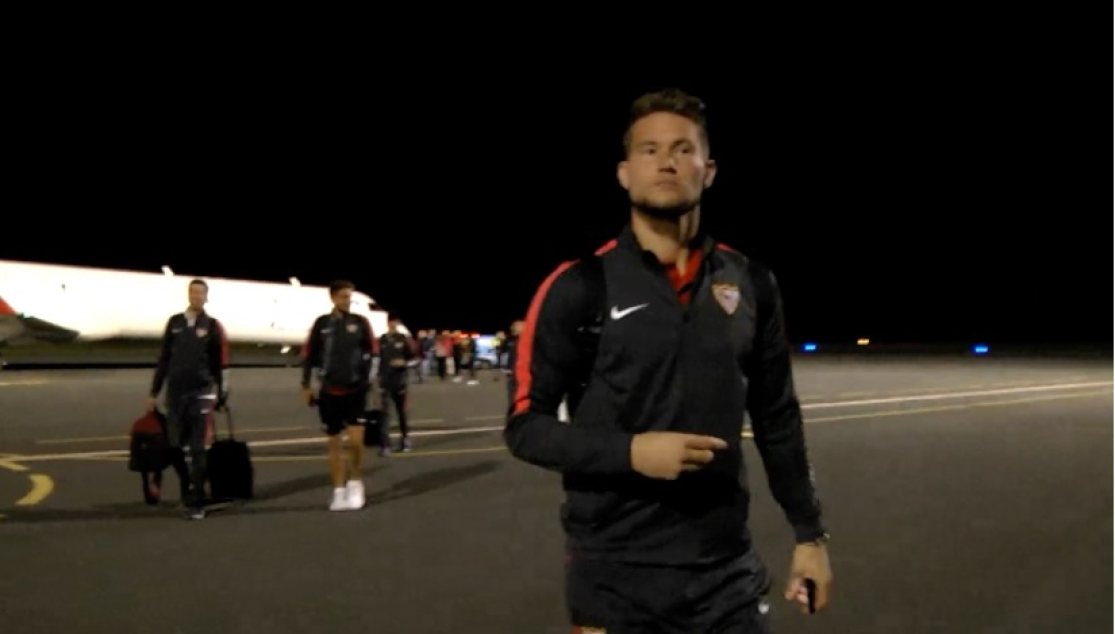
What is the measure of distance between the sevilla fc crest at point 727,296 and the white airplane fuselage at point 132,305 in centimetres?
3512

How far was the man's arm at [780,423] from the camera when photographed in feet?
9.04

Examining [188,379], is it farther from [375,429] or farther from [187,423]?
[375,429]

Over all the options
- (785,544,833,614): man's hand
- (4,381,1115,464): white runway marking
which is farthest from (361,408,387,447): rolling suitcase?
(785,544,833,614): man's hand

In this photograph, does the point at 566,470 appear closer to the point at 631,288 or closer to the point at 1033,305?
the point at 631,288

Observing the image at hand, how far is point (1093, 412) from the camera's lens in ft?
65.7

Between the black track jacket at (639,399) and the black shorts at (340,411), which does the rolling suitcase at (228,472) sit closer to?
the black shorts at (340,411)

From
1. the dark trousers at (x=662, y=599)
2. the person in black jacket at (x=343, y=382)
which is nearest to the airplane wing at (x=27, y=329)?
the person in black jacket at (x=343, y=382)

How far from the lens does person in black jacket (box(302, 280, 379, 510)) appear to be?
957 centimetres

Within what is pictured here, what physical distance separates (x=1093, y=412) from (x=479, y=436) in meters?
11.4

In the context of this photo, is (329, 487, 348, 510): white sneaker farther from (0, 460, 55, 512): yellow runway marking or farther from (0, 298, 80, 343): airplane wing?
(0, 298, 80, 343): airplane wing

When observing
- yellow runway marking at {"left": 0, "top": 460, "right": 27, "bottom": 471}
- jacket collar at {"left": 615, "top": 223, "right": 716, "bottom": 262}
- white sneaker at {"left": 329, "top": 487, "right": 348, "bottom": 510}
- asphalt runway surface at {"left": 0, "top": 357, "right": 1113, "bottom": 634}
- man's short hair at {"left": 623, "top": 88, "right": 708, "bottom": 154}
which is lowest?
asphalt runway surface at {"left": 0, "top": 357, "right": 1113, "bottom": 634}

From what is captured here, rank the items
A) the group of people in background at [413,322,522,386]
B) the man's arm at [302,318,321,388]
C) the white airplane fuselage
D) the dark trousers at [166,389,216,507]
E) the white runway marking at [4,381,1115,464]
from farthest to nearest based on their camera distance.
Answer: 1. the white airplane fuselage
2. the group of people in background at [413,322,522,386]
3. the white runway marking at [4,381,1115,464]
4. the man's arm at [302,318,321,388]
5. the dark trousers at [166,389,216,507]

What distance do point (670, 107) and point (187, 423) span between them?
25.3 ft

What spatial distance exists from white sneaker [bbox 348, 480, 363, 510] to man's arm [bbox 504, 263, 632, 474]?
7.19 metres
